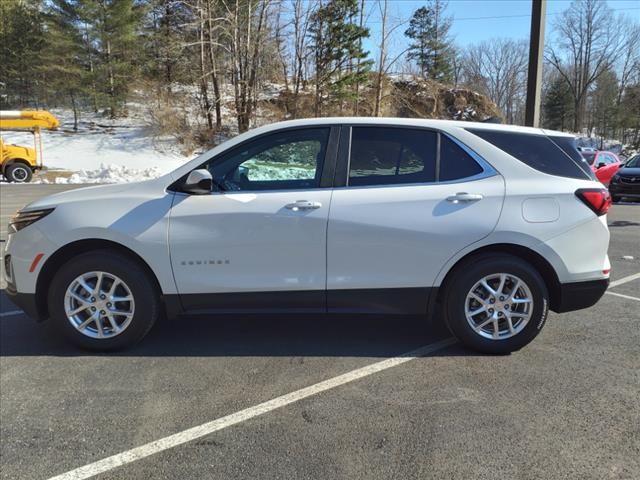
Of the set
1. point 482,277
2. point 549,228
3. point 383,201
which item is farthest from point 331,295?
point 549,228

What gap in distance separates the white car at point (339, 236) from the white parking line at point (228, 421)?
1.31 ft

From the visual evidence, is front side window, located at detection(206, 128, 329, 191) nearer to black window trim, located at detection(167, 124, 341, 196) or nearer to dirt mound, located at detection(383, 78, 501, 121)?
black window trim, located at detection(167, 124, 341, 196)

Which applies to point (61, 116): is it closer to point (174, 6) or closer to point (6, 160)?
point (174, 6)

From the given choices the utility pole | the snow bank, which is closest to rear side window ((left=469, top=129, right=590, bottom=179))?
the utility pole

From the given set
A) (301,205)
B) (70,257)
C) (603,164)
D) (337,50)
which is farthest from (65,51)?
(301,205)

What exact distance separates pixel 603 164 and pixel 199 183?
53.1ft

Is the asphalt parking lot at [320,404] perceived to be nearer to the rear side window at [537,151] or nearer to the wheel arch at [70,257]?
the wheel arch at [70,257]

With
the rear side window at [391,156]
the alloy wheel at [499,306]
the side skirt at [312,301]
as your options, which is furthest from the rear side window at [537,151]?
the side skirt at [312,301]

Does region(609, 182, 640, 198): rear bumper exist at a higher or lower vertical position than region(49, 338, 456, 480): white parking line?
higher

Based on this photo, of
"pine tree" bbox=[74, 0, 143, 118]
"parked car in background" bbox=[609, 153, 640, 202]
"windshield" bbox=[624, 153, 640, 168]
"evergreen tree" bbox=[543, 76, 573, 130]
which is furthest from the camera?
"evergreen tree" bbox=[543, 76, 573, 130]

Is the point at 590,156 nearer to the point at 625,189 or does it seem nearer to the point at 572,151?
the point at 625,189

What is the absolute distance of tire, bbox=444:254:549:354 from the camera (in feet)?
12.3

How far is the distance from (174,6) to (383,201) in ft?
115

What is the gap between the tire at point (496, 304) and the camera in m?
3.76
